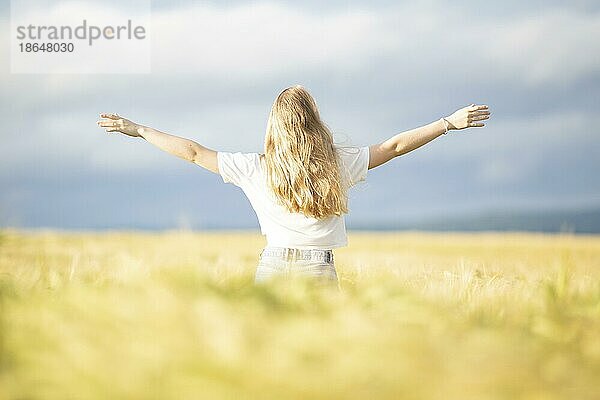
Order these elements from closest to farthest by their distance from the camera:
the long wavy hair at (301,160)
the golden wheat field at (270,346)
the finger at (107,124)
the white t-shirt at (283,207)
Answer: the golden wheat field at (270,346)
the long wavy hair at (301,160)
the white t-shirt at (283,207)
the finger at (107,124)

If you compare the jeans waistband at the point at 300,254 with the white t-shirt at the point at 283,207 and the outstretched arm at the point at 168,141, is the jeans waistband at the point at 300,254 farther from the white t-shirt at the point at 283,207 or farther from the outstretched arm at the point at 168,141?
the outstretched arm at the point at 168,141

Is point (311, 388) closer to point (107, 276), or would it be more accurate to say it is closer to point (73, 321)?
point (73, 321)

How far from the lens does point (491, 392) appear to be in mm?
1447

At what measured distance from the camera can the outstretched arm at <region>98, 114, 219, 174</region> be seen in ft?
13.4

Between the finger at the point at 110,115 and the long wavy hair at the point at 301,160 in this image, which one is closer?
the long wavy hair at the point at 301,160

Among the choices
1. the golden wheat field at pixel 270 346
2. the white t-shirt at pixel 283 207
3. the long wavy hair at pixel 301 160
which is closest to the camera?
the golden wheat field at pixel 270 346

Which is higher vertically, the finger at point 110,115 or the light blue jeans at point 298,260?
the finger at point 110,115

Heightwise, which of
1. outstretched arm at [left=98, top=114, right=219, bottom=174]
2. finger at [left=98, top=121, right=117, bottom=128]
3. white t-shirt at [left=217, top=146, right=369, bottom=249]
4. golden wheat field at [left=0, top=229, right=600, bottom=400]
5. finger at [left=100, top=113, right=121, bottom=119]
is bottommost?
golden wheat field at [left=0, top=229, right=600, bottom=400]

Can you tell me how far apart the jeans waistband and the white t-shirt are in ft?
0.08

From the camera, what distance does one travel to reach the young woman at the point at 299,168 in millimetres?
3908

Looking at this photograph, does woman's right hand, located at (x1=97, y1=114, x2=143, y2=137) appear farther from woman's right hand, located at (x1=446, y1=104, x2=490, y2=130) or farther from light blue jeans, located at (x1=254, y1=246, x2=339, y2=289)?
woman's right hand, located at (x1=446, y1=104, x2=490, y2=130)

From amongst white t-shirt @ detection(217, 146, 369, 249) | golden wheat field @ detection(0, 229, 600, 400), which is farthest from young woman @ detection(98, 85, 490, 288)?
golden wheat field @ detection(0, 229, 600, 400)

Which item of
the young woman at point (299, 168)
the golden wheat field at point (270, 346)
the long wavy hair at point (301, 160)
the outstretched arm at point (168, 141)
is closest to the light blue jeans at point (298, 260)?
the young woman at point (299, 168)

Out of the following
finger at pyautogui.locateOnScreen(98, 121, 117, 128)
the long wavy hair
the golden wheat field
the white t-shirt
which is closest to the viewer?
the golden wheat field
